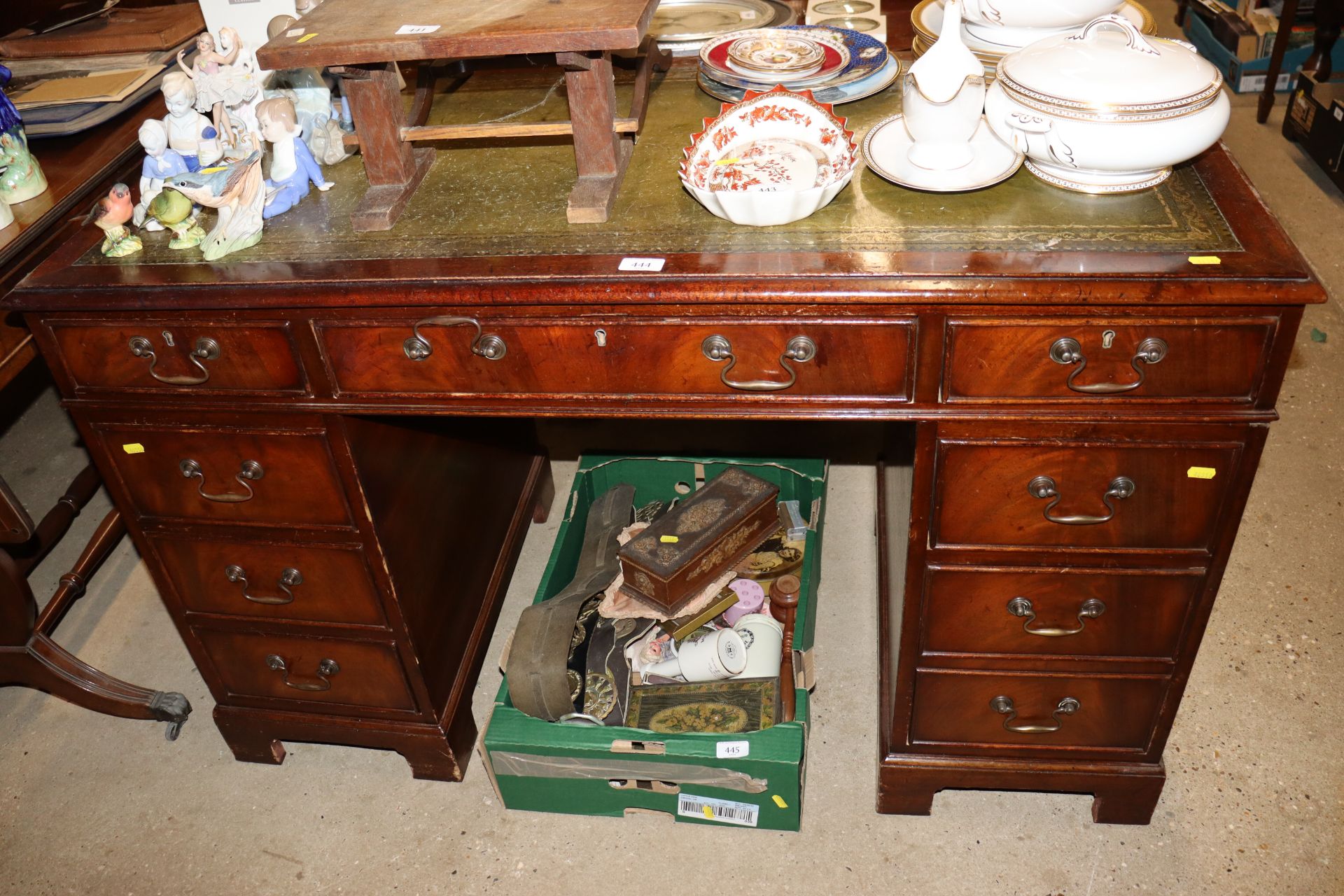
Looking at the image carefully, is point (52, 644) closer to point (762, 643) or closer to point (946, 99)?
point (762, 643)

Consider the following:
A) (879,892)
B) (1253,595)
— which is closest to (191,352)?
(879,892)

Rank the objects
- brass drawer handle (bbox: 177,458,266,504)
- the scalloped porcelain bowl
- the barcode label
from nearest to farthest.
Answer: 1. the scalloped porcelain bowl
2. brass drawer handle (bbox: 177,458,266,504)
3. the barcode label

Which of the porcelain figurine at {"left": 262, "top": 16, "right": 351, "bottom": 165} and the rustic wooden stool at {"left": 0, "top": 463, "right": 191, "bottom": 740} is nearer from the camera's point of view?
the porcelain figurine at {"left": 262, "top": 16, "right": 351, "bottom": 165}

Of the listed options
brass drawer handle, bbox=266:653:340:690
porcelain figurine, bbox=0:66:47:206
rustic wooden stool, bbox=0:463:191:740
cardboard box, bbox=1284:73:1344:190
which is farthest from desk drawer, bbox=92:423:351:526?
cardboard box, bbox=1284:73:1344:190

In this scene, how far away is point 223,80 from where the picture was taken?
1.50 metres

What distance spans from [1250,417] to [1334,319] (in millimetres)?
1914

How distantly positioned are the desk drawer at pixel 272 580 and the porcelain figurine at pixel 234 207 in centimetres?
47

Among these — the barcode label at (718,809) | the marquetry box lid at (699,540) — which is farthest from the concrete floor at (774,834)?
the marquetry box lid at (699,540)

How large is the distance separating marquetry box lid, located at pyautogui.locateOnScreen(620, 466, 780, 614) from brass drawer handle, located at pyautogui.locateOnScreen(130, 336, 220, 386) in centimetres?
78

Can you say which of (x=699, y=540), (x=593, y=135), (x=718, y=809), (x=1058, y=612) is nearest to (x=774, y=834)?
(x=718, y=809)

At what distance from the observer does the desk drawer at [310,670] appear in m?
1.72

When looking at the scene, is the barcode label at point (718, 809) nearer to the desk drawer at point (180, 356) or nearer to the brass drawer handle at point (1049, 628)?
the brass drawer handle at point (1049, 628)

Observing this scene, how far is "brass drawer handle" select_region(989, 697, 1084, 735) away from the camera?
5.18 feet

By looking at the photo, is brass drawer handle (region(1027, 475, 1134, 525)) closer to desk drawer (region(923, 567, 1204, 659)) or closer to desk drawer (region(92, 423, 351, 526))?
desk drawer (region(923, 567, 1204, 659))
